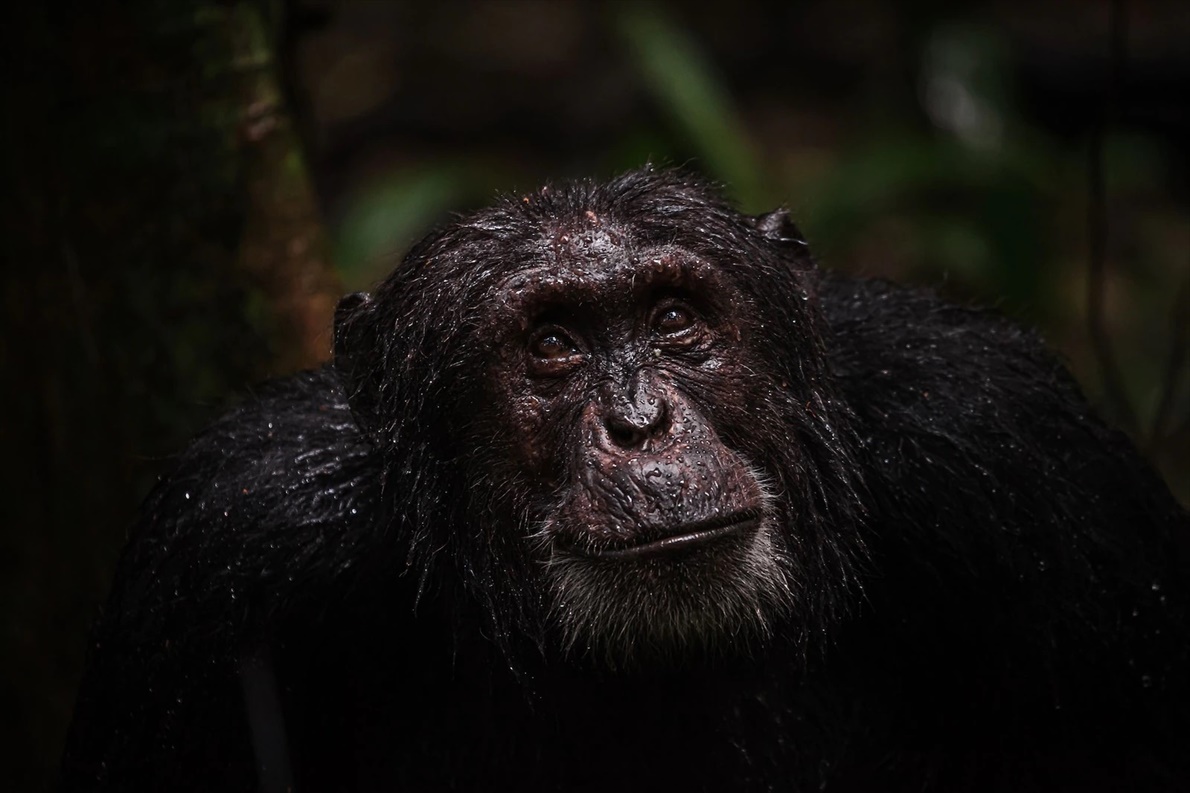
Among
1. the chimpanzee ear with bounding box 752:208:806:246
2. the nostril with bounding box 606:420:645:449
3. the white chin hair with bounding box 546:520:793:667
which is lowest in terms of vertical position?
the white chin hair with bounding box 546:520:793:667

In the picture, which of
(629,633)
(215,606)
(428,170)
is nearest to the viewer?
(629,633)

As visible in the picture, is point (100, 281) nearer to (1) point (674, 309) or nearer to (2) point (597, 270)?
(2) point (597, 270)

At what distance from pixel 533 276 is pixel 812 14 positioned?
12741mm

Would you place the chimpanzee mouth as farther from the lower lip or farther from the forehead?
the forehead

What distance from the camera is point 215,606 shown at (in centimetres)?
465

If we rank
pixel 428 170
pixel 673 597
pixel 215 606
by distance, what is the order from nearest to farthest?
pixel 673 597, pixel 215 606, pixel 428 170

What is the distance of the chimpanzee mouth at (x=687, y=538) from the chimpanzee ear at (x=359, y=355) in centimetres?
112

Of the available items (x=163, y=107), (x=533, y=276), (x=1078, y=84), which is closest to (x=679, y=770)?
(x=533, y=276)

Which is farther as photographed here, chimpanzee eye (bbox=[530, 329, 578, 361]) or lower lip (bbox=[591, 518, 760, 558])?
chimpanzee eye (bbox=[530, 329, 578, 361])

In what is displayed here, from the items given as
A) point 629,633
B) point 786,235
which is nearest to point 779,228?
point 786,235

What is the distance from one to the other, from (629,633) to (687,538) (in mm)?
456

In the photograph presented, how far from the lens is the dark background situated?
5.52 m

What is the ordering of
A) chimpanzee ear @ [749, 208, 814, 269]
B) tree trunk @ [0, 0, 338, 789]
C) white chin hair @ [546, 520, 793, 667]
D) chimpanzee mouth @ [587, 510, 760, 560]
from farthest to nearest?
tree trunk @ [0, 0, 338, 789] → chimpanzee ear @ [749, 208, 814, 269] → white chin hair @ [546, 520, 793, 667] → chimpanzee mouth @ [587, 510, 760, 560]

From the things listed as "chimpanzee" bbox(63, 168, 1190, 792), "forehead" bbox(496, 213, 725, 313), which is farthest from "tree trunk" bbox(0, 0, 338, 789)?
"forehead" bbox(496, 213, 725, 313)
